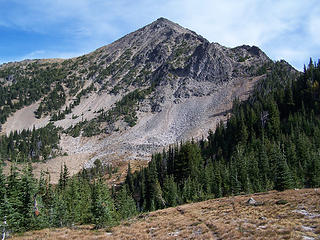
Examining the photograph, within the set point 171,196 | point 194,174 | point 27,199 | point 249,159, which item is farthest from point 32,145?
point 249,159

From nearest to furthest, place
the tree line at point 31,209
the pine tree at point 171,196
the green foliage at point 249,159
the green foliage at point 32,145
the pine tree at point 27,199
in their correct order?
the tree line at point 31,209
the pine tree at point 27,199
the green foliage at point 249,159
the pine tree at point 171,196
the green foliage at point 32,145

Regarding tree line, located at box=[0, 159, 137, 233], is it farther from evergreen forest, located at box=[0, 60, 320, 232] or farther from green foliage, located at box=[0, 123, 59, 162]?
green foliage, located at box=[0, 123, 59, 162]

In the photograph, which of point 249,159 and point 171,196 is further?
point 249,159

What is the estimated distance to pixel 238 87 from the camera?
630 ft

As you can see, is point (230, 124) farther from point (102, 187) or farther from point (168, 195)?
point (102, 187)

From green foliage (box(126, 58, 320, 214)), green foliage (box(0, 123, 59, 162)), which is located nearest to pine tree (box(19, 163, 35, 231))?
green foliage (box(126, 58, 320, 214))

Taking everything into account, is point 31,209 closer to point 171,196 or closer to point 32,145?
point 171,196

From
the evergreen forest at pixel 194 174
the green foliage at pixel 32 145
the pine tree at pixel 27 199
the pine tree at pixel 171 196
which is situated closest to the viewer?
the pine tree at pixel 27 199

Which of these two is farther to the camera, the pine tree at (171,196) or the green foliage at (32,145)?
the green foliage at (32,145)

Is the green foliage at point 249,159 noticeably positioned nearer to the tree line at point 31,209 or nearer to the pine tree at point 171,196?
the pine tree at point 171,196

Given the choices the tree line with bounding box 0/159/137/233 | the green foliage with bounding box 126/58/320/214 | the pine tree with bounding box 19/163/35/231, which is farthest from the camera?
the green foliage with bounding box 126/58/320/214

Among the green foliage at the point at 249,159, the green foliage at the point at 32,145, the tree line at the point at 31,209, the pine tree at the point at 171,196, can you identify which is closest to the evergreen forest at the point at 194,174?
the pine tree at the point at 171,196

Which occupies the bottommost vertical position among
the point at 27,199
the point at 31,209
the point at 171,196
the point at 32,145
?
the point at 171,196

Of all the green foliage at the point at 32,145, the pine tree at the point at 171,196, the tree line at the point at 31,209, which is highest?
the green foliage at the point at 32,145
